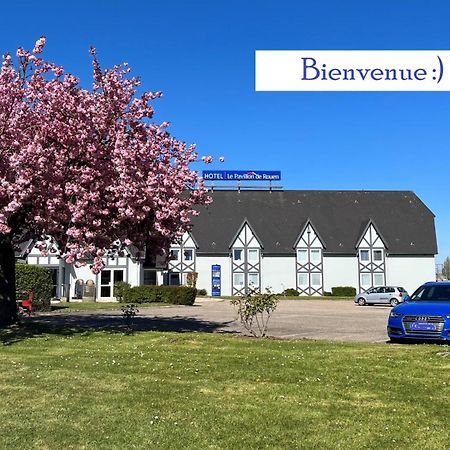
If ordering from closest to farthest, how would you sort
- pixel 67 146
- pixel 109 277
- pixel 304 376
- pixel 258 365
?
pixel 304 376, pixel 258 365, pixel 67 146, pixel 109 277

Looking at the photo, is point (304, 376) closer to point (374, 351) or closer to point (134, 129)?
point (374, 351)

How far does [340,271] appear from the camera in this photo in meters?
55.0

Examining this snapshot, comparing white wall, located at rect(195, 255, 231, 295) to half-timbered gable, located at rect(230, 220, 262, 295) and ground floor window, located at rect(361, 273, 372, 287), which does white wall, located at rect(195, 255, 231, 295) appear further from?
ground floor window, located at rect(361, 273, 372, 287)

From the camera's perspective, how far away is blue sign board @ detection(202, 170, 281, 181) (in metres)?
63.4

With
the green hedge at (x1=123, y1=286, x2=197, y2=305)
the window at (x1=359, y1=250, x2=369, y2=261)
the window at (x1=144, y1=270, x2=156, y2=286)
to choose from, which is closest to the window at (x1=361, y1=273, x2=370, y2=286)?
the window at (x1=359, y1=250, x2=369, y2=261)

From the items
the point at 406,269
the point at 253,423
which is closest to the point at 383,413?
the point at 253,423

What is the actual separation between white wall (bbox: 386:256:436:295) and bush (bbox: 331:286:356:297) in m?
4.37

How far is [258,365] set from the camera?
8.96m

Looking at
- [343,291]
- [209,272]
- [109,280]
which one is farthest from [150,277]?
[343,291]

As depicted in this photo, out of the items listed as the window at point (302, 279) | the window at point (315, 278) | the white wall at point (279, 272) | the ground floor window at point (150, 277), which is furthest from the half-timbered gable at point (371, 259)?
the ground floor window at point (150, 277)

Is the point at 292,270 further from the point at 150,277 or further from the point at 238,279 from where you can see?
the point at 150,277

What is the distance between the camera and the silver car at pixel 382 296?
39.6 meters

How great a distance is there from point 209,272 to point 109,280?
1424 centimetres

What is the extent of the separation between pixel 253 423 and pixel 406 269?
173 feet
